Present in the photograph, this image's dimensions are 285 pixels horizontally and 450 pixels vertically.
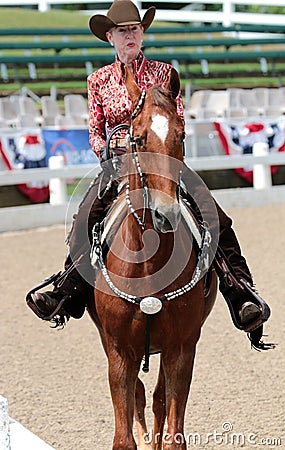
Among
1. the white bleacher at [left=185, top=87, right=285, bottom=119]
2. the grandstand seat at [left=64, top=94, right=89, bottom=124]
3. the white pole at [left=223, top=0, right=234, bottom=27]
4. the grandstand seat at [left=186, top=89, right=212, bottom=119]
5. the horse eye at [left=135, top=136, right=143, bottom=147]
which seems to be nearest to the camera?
the horse eye at [left=135, top=136, right=143, bottom=147]

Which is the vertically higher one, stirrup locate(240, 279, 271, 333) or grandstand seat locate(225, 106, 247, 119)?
stirrup locate(240, 279, 271, 333)

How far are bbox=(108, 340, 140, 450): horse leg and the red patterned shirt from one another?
109 centimetres

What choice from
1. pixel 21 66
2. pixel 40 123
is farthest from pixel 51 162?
pixel 21 66

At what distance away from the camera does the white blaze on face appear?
12.7 ft

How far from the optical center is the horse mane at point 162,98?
3.97 metres

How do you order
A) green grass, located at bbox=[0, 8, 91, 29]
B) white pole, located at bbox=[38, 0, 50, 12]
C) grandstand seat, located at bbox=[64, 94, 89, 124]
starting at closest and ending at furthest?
1. grandstand seat, located at bbox=[64, 94, 89, 124]
2. white pole, located at bbox=[38, 0, 50, 12]
3. green grass, located at bbox=[0, 8, 91, 29]

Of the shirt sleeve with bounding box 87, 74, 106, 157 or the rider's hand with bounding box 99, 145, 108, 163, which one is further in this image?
the shirt sleeve with bounding box 87, 74, 106, 157

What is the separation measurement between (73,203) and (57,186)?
49.6 inches

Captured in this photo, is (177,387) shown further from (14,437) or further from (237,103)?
(237,103)

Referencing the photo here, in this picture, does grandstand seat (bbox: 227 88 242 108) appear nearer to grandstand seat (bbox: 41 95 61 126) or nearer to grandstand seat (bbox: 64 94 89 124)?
grandstand seat (bbox: 64 94 89 124)

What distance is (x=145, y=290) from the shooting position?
4215 millimetres

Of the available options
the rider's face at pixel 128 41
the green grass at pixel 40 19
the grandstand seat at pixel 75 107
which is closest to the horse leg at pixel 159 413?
the rider's face at pixel 128 41

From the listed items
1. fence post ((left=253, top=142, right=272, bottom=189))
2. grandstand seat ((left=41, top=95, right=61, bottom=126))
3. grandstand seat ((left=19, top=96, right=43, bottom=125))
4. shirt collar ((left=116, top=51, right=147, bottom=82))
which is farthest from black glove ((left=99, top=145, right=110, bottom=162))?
Result: grandstand seat ((left=19, top=96, right=43, bottom=125))

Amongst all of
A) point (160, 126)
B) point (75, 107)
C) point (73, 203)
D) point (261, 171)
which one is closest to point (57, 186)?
point (73, 203)
